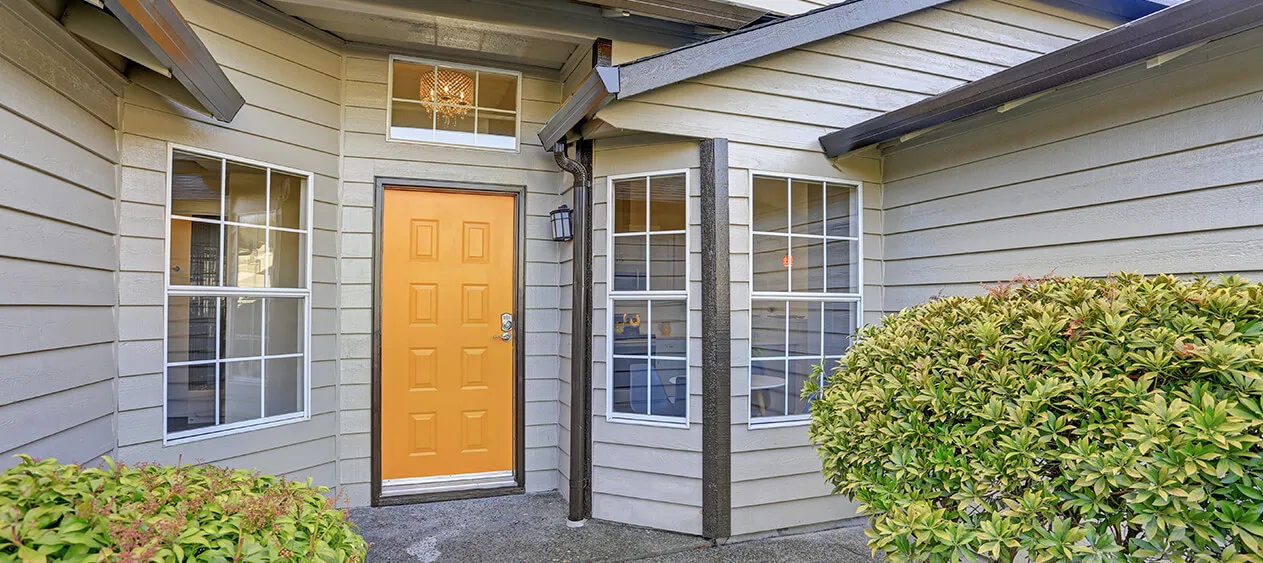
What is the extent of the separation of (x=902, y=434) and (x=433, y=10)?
2837 mm

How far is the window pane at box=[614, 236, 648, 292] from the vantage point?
11.5ft

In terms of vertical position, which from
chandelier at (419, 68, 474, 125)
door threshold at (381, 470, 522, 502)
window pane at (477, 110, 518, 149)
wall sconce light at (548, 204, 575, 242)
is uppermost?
chandelier at (419, 68, 474, 125)

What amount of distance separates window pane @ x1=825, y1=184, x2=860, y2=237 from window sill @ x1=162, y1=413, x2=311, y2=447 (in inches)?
124

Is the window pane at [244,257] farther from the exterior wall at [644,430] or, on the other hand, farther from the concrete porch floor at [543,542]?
the exterior wall at [644,430]

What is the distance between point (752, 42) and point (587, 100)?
3.05ft

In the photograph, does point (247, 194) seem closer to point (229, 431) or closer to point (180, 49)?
point (180, 49)

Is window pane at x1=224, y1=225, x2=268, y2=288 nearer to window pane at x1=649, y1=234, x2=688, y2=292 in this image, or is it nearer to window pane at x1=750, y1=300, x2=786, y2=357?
window pane at x1=649, y1=234, x2=688, y2=292

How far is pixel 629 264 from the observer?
353 centimetres

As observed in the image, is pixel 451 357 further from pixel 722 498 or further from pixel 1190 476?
pixel 1190 476

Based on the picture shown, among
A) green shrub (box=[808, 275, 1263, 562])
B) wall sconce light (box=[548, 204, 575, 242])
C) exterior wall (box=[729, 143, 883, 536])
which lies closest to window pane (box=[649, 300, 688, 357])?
exterior wall (box=[729, 143, 883, 536])

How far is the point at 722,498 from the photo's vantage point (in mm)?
3232

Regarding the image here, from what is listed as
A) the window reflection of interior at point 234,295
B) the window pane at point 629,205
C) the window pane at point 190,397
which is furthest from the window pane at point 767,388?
the window pane at point 190,397

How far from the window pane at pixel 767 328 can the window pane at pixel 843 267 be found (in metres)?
0.38

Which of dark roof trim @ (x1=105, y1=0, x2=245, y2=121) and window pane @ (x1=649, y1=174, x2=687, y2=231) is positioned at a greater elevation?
dark roof trim @ (x1=105, y1=0, x2=245, y2=121)
